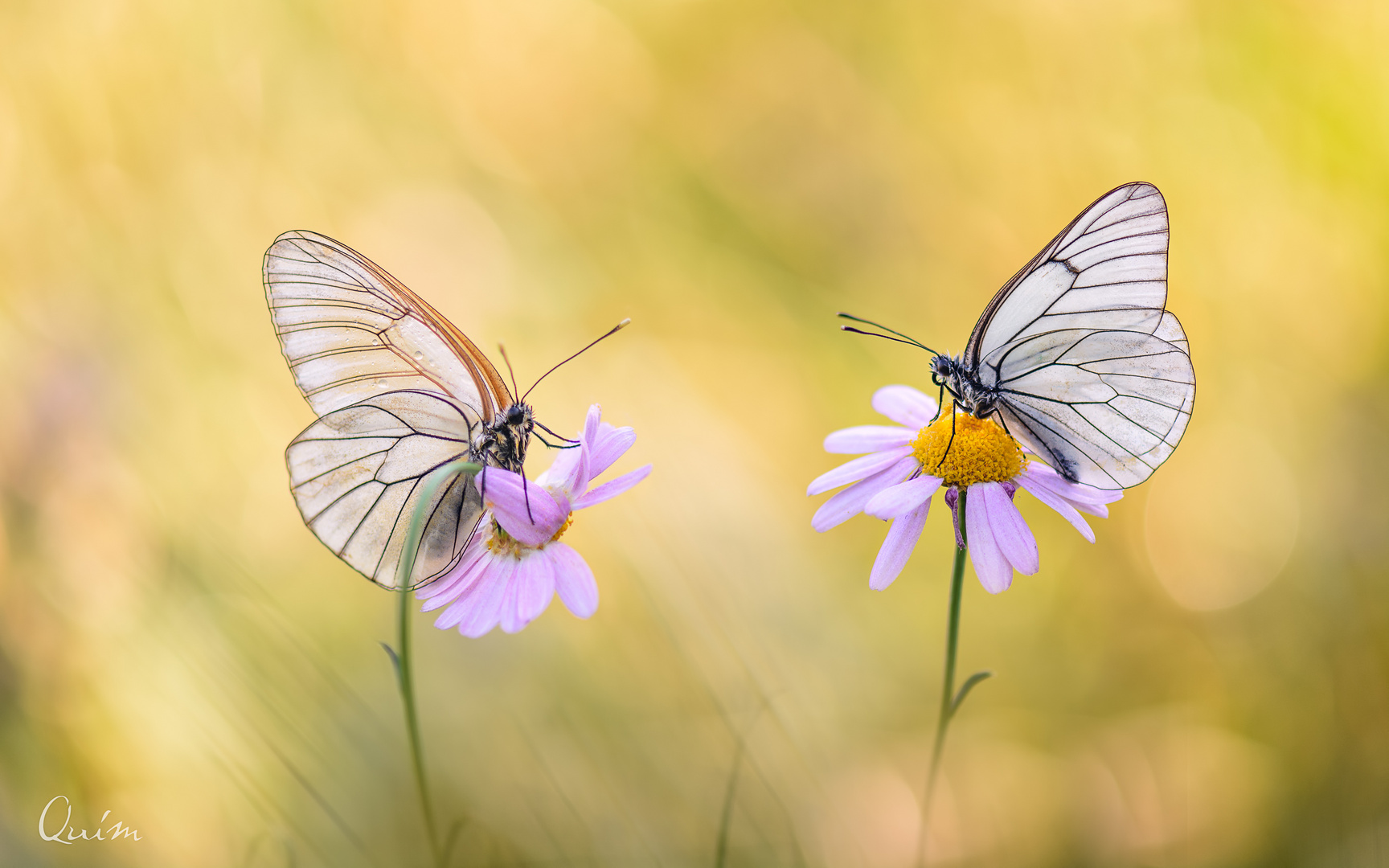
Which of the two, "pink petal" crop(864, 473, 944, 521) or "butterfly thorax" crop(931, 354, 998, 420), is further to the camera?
"butterfly thorax" crop(931, 354, 998, 420)

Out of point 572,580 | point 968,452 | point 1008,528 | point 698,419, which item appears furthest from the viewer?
point 698,419

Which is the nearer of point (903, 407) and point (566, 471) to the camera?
point (566, 471)

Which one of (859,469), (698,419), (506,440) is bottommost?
(859,469)

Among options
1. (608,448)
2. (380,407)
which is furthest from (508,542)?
(380,407)

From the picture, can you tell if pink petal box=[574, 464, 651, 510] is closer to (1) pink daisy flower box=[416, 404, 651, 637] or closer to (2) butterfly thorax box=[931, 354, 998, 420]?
(1) pink daisy flower box=[416, 404, 651, 637]

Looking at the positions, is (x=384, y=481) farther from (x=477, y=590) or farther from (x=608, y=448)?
(x=608, y=448)
